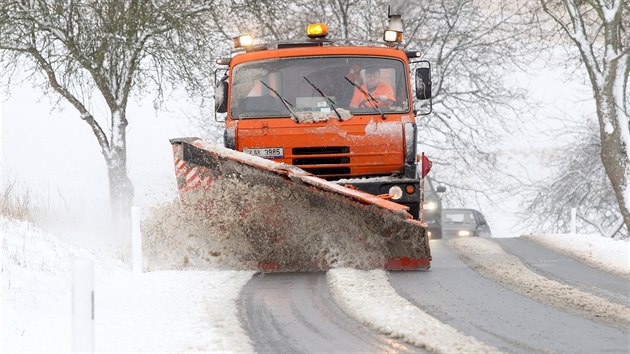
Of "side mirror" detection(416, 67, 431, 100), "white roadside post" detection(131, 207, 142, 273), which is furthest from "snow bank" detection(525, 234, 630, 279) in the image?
"white roadside post" detection(131, 207, 142, 273)

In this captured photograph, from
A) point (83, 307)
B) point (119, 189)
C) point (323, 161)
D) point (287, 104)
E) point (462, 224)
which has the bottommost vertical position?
point (462, 224)

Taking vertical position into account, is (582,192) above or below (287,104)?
below

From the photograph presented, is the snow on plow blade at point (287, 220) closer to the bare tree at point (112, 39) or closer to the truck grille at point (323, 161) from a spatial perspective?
the truck grille at point (323, 161)

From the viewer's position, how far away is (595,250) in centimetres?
1312

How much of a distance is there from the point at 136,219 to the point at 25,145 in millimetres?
43242

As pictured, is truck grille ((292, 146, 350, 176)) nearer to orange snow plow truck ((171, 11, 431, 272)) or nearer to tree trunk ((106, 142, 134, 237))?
orange snow plow truck ((171, 11, 431, 272))

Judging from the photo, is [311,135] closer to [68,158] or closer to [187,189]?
[187,189]

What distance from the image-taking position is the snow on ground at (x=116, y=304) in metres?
5.82

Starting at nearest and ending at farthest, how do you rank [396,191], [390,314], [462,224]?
[390,314], [396,191], [462,224]

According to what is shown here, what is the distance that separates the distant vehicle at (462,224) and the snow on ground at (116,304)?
1635 centimetres

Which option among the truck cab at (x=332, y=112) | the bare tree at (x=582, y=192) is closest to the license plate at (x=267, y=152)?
the truck cab at (x=332, y=112)

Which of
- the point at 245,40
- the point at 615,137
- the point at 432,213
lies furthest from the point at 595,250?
the point at 432,213

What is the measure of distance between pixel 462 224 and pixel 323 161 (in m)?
15.9

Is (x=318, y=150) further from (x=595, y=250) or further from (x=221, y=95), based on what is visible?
(x=595, y=250)
